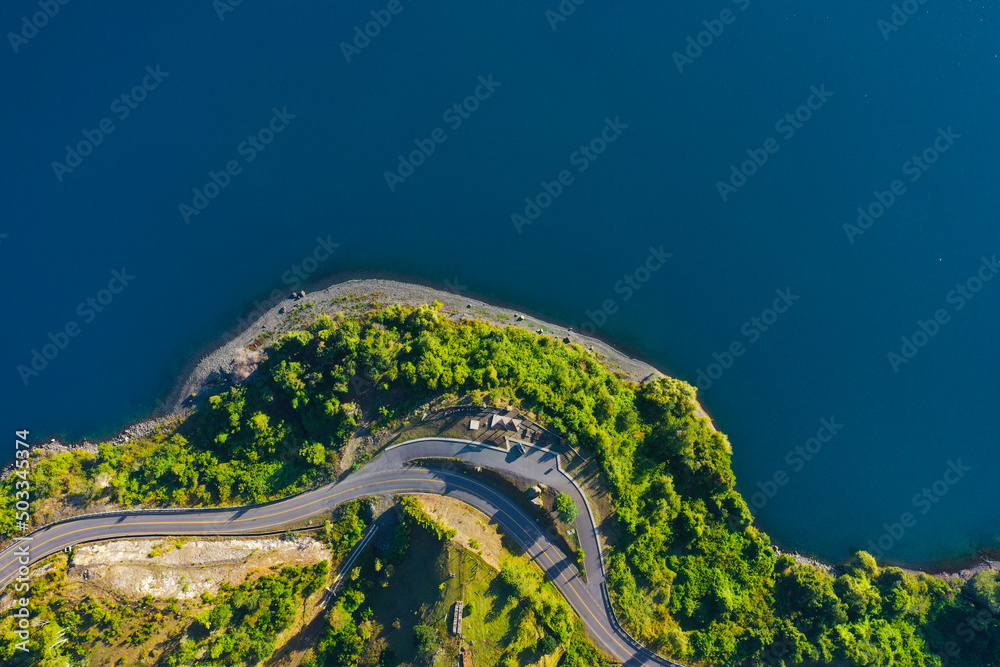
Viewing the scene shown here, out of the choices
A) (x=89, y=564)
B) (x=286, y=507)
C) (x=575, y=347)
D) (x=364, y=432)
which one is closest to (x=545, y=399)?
(x=575, y=347)

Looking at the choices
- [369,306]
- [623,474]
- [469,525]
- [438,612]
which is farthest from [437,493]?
[369,306]

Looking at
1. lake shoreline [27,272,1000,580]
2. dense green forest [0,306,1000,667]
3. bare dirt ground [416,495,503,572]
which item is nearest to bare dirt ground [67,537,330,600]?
dense green forest [0,306,1000,667]

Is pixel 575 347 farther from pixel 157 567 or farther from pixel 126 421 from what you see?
→ pixel 126 421

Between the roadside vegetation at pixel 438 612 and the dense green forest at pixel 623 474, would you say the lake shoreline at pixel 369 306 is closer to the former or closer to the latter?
the dense green forest at pixel 623 474

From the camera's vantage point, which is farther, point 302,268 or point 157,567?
point 302,268

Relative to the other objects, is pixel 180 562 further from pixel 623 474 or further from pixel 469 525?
pixel 623 474
